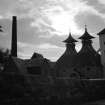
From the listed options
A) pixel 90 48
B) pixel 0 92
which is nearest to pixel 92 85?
pixel 0 92

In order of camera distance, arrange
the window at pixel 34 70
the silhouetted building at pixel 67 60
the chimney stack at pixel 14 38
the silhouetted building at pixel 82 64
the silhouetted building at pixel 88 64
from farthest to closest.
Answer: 1. the silhouetted building at pixel 67 60
2. the silhouetted building at pixel 82 64
3. the silhouetted building at pixel 88 64
4. the chimney stack at pixel 14 38
5. the window at pixel 34 70

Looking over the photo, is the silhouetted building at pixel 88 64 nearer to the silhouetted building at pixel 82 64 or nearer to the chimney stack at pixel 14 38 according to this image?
the silhouetted building at pixel 82 64

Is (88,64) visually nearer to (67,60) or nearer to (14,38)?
(67,60)

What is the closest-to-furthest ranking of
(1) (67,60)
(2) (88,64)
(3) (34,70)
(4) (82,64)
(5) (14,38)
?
(3) (34,70), (5) (14,38), (2) (88,64), (4) (82,64), (1) (67,60)

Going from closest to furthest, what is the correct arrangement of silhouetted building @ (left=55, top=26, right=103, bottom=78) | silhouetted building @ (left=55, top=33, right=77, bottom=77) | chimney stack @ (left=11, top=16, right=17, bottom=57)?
1. chimney stack @ (left=11, top=16, right=17, bottom=57)
2. silhouetted building @ (left=55, top=26, right=103, bottom=78)
3. silhouetted building @ (left=55, top=33, right=77, bottom=77)

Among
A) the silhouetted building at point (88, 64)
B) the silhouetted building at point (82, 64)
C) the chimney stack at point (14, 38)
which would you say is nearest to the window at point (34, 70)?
the chimney stack at point (14, 38)

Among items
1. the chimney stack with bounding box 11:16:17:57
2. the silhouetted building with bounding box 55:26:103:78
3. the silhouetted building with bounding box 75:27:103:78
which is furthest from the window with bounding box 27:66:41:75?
the silhouetted building with bounding box 75:27:103:78

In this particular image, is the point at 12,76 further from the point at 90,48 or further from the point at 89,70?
the point at 90,48

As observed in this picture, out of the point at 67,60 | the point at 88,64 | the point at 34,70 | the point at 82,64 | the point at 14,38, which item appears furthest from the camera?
the point at 67,60

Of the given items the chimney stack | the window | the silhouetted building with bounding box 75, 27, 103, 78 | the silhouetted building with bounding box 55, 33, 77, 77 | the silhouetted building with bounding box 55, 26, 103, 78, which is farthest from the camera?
the silhouetted building with bounding box 55, 33, 77, 77

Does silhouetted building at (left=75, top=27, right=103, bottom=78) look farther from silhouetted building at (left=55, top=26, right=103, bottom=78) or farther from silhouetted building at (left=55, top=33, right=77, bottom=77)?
silhouetted building at (left=55, top=33, right=77, bottom=77)

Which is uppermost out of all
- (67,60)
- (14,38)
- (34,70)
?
(14,38)

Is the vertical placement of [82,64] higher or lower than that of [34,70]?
higher

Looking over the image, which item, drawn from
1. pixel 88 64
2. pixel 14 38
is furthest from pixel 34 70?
pixel 88 64
